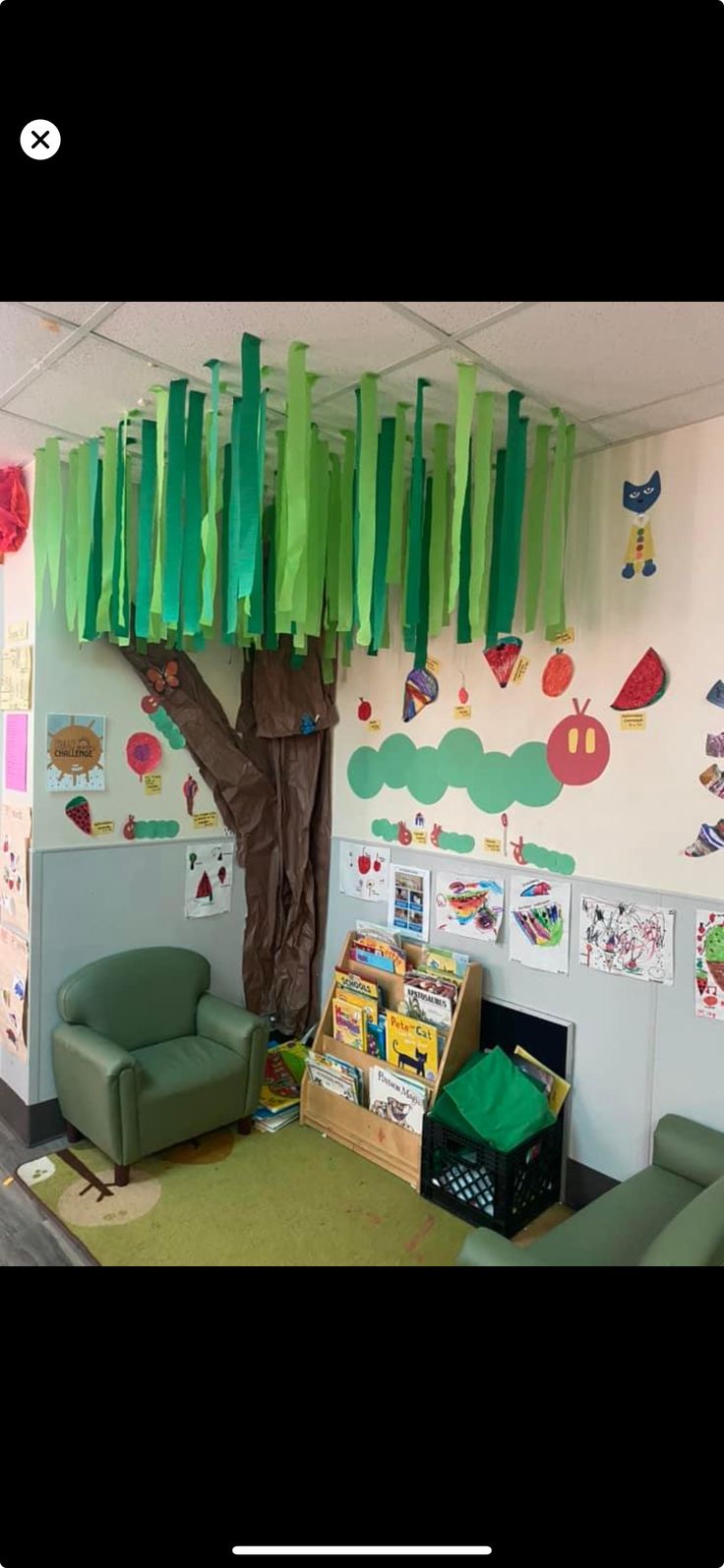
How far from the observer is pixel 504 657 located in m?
2.55

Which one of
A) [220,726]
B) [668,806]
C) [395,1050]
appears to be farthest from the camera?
[220,726]

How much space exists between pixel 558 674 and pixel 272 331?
1310mm

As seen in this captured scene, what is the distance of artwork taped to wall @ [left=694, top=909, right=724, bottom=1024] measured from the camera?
2033 millimetres

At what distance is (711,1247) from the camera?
1.37m

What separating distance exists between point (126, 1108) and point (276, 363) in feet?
6.97

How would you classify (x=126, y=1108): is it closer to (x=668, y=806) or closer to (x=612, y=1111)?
(x=612, y=1111)

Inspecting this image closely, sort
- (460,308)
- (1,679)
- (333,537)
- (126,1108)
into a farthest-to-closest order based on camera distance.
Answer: (1,679) → (126,1108) → (333,537) → (460,308)

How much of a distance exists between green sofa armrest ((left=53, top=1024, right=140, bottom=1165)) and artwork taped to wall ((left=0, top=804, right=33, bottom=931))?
1.56 feet

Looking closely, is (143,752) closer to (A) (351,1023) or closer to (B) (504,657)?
(A) (351,1023)

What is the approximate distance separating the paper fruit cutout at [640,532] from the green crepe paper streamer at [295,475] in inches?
42.6

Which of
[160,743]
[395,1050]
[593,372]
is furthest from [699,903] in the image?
[160,743]

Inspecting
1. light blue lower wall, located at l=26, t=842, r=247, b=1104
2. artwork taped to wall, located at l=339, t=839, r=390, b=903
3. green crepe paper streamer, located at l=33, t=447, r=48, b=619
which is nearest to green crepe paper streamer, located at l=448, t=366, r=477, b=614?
green crepe paper streamer, located at l=33, t=447, r=48, b=619

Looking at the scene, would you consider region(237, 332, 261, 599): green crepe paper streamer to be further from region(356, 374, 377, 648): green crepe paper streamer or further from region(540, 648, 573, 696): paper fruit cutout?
region(540, 648, 573, 696): paper fruit cutout

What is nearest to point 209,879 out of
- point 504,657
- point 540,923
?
point 540,923
